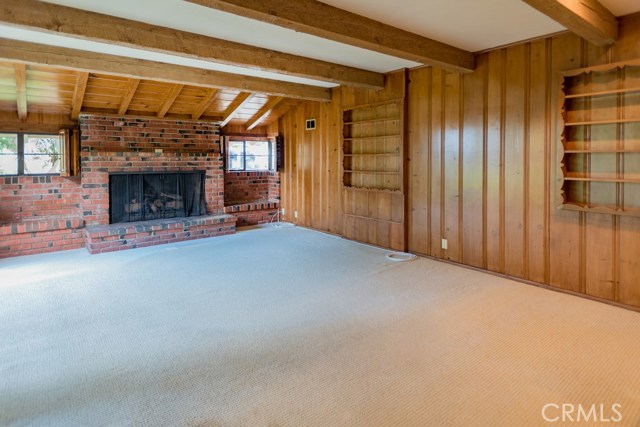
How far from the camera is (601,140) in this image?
3479 mm

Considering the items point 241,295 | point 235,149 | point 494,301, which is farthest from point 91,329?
point 235,149

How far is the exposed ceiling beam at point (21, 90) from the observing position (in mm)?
4484

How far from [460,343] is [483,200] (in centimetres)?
223

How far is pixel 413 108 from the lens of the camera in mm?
5184

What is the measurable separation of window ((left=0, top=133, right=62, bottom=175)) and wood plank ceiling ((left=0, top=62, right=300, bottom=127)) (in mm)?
376

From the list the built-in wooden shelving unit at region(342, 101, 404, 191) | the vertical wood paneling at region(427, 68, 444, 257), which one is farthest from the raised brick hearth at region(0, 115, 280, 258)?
the vertical wood paneling at region(427, 68, 444, 257)

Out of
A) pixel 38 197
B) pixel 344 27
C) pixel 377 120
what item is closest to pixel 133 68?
pixel 344 27

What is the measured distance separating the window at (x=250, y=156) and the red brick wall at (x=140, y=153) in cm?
62

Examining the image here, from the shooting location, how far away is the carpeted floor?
78.6 inches

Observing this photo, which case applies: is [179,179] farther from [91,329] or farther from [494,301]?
[494,301]

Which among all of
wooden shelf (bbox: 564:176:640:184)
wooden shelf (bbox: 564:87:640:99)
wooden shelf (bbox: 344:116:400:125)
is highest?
wooden shelf (bbox: 344:116:400:125)

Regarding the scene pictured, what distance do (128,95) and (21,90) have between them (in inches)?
49.1

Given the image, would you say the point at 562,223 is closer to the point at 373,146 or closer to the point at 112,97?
the point at 373,146

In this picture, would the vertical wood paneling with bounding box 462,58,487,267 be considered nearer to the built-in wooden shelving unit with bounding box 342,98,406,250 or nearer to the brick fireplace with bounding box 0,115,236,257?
the built-in wooden shelving unit with bounding box 342,98,406,250
